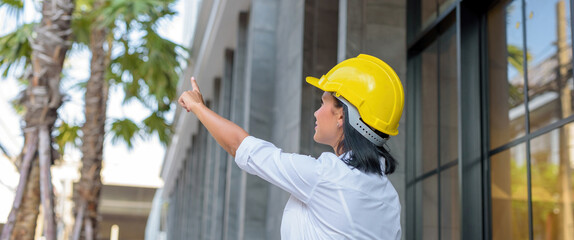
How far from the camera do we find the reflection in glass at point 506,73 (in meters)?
4.70

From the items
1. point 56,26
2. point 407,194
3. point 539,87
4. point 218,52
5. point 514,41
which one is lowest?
point 407,194

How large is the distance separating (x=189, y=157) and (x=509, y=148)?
19728 mm

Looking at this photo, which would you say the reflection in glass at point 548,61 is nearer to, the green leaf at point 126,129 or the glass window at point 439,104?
the glass window at point 439,104

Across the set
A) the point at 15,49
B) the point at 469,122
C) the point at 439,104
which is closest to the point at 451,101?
the point at 439,104

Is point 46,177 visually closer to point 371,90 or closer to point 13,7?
point 13,7

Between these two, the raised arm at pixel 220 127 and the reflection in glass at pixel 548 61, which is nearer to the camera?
the raised arm at pixel 220 127

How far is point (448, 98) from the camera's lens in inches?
229

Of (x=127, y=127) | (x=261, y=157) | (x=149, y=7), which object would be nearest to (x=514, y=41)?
(x=261, y=157)

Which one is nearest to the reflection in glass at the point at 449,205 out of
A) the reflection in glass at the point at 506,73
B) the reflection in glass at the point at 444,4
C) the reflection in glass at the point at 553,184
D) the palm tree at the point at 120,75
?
the reflection in glass at the point at 506,73

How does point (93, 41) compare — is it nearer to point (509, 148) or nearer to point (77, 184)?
point (77, 184)

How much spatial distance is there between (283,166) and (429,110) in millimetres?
4214

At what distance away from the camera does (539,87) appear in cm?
444

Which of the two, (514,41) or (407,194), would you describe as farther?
(407,194)

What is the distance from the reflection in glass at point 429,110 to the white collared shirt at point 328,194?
12.8 ft
